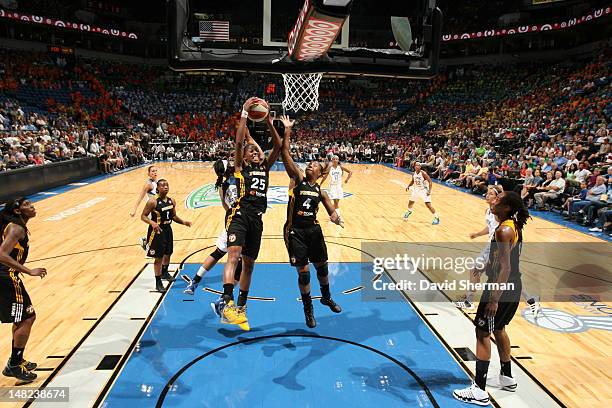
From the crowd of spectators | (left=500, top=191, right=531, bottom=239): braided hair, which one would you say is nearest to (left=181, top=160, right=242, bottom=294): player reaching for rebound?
(left=500, top=191, right=531, bottom=239): braided hair

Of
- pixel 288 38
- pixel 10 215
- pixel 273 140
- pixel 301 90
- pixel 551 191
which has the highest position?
pixel 288 38

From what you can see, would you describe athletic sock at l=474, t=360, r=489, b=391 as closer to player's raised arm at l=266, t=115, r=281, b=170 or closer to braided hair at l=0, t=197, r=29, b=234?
player's raised arm at l=266, t=115, r=281, b=170

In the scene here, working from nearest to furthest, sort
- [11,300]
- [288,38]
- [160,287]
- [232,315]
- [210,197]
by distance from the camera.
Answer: [11,300] → [232,315] → [160,287] → [288,38] → [210,197]

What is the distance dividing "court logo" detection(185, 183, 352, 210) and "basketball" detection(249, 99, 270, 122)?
8550 millimetres

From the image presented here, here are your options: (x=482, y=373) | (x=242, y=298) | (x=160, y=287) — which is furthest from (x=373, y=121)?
(x=482, y=373)

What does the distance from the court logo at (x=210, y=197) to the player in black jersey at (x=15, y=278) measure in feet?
29.6

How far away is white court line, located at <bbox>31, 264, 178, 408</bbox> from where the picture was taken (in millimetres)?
3885

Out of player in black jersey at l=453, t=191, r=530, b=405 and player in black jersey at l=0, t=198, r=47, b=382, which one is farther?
player in black jersey at l=0, t=198, r=47, b=382

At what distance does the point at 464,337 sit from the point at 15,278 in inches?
187

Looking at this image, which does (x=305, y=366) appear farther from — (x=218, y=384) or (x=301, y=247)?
(x=301, y=247)

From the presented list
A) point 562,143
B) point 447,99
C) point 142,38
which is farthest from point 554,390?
point 142,38

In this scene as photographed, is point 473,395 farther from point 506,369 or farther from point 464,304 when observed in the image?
point 464,304

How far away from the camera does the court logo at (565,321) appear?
545 cm

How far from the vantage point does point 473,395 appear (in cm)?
383
